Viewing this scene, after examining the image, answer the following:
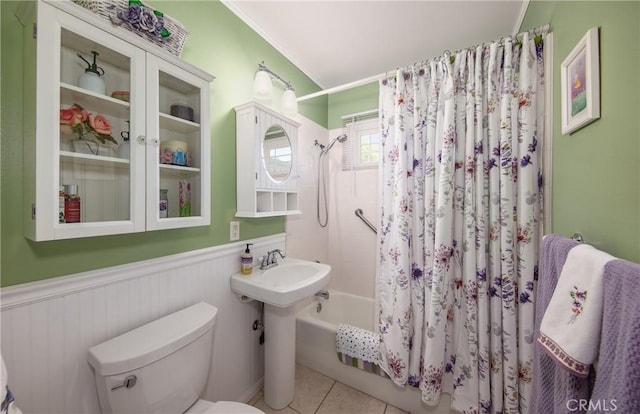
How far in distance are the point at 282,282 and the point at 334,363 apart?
0.75 metres

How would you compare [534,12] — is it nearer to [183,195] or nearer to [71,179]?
[183,195]

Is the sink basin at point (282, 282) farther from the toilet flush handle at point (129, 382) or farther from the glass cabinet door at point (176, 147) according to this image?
the toilet flush handle at point (129, 382)

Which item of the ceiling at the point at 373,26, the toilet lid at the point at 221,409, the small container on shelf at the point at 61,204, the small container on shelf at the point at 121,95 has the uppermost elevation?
the ceiling at the point at 373,26

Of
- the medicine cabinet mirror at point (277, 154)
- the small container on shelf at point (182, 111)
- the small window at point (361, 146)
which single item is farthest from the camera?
the small window at point (361, 146)

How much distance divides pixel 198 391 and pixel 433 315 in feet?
4.11

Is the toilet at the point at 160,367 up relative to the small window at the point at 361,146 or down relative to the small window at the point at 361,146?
down

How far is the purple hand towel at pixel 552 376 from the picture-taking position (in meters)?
0.60

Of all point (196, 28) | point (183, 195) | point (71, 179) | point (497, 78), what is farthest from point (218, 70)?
point (497, 78)

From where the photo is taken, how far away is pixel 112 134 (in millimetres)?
892

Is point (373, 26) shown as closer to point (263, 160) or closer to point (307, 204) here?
point (263, 160)

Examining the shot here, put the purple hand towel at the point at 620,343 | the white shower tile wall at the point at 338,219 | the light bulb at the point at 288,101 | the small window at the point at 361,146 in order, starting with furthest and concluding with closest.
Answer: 1. the small window at the point at 361,146
2. the white shower tile wall at the point at 338,219
3. the light bulb at the point at 288,101
4. the purple hand towel at the point at 620,343

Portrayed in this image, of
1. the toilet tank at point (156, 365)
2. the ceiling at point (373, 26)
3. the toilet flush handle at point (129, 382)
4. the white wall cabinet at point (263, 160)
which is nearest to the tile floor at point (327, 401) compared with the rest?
the toilet tank at point (156, 365)

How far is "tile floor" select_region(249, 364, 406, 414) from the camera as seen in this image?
1.45 meters

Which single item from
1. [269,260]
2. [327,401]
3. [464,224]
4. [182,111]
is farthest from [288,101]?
[327,401]
